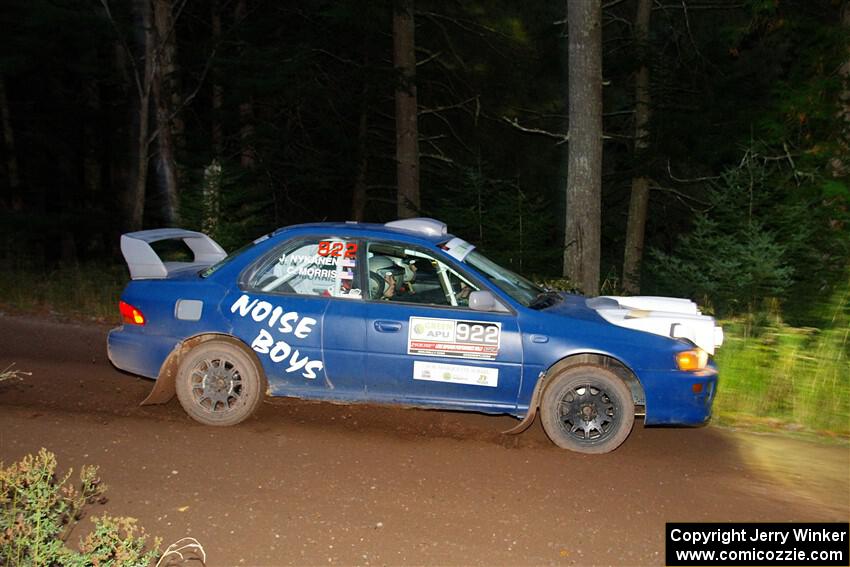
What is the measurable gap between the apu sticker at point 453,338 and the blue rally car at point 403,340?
1 centimetres

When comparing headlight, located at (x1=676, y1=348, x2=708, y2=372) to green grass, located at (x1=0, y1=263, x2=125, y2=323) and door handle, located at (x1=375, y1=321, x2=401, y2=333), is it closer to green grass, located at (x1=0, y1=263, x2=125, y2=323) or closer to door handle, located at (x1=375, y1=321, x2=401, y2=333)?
door handle, located at (x1=375, y1=321, x2=401, y2=333)

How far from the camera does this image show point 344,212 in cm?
2772

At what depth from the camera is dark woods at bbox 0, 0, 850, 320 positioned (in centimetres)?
1527

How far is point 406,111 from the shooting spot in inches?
765

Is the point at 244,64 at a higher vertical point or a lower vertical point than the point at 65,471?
higher

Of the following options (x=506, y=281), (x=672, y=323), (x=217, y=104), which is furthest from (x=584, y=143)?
(x=217, y=104)

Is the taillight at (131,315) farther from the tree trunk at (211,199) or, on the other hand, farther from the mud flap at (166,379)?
the tree trunk at (211,199)

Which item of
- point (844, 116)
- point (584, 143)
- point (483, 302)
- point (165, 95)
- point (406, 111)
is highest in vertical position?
point (406, 111)

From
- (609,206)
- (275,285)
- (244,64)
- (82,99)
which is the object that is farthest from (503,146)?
(275,285)

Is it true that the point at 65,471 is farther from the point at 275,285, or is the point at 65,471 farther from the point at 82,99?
the point at 82,99

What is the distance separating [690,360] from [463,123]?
17.1 metres

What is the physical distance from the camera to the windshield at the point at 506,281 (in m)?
7.07

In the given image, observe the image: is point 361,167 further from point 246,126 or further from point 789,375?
point 789,375

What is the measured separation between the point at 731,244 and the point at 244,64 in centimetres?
1161
